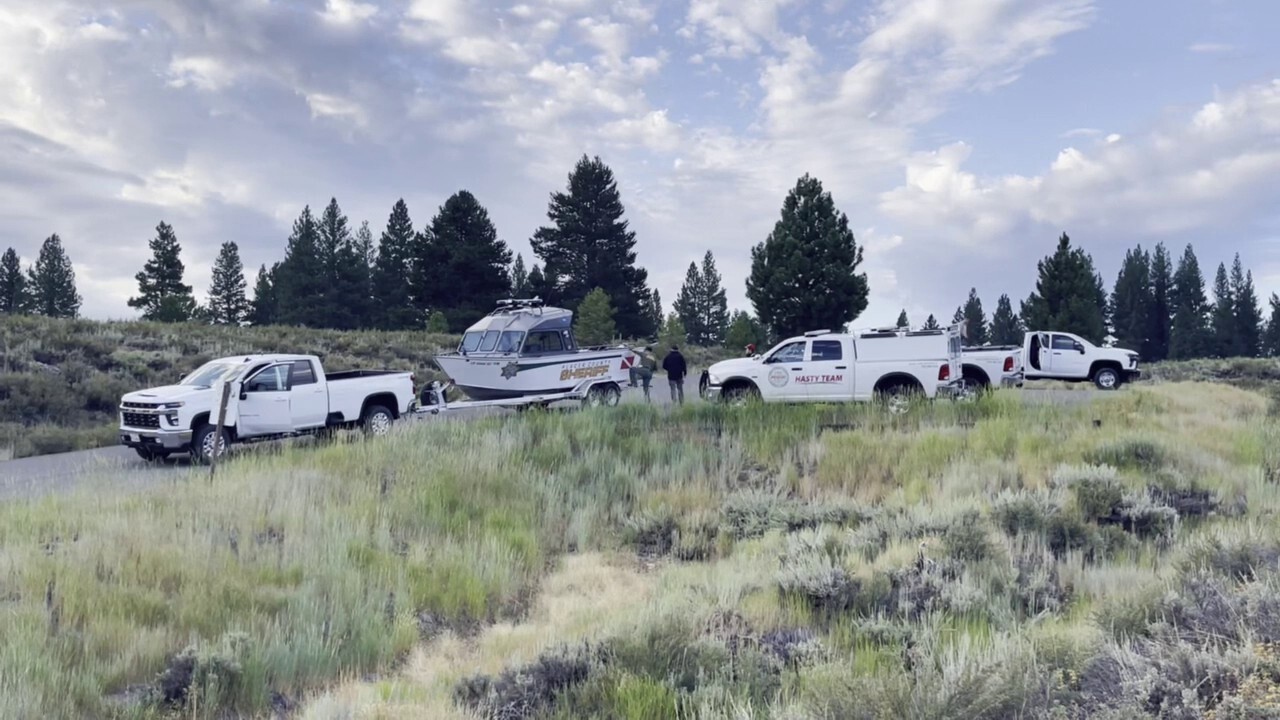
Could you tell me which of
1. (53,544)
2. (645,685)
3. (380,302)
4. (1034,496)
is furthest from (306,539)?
(380,302)

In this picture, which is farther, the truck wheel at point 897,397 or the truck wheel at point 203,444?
the truck wheel at point 897,397

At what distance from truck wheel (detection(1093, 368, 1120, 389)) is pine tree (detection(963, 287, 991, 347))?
87.5 meters

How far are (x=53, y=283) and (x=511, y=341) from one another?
7786 cm

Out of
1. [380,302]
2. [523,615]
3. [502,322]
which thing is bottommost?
[523,615]

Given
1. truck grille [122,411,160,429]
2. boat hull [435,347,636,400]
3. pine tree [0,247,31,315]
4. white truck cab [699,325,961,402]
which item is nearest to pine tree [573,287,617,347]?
boat hull [435,347,636,400]

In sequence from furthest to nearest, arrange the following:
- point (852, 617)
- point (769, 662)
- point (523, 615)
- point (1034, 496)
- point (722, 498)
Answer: point (722, 498), point (1034, 496), point (523, 615), point (852, 617), point (769, 662)

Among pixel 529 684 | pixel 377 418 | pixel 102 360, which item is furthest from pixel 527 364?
pixel 102 360

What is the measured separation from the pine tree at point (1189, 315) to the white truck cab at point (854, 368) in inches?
3329

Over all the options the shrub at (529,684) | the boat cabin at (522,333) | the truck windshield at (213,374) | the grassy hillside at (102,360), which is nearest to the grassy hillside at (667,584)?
the shrub at (529,684)

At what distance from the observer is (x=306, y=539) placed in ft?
26.3

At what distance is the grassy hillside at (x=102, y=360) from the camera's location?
18.5 m

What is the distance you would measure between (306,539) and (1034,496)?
7.82 metres

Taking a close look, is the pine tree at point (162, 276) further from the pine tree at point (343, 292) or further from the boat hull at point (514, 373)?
the boat hull at point (514, 373)

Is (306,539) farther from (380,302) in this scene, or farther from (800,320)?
(380,302)
